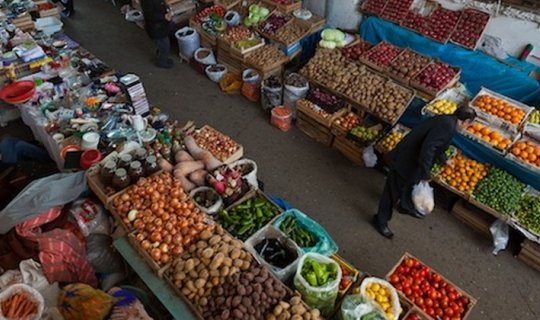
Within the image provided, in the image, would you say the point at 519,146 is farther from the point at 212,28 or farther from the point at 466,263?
the point at 212,28

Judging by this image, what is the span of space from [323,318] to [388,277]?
31.3 inches

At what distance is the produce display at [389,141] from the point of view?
5129 mm

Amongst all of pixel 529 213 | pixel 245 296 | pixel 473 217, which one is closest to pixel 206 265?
pixel 245 296

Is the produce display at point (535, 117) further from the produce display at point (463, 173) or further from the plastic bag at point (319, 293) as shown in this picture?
the plastic bag at point (319, 293)

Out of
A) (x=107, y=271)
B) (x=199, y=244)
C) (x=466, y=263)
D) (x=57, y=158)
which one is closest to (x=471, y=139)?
(x=466, y=263)

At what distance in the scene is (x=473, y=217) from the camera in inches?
185

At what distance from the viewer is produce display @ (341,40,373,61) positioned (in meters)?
6.15

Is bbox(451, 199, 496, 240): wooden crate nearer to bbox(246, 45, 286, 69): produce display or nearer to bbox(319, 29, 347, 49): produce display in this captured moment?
bbox(319, 29, 347, 49): produce display

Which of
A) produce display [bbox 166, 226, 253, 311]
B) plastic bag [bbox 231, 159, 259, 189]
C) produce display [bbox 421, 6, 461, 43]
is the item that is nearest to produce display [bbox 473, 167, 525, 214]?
produce display [bbox 421, 6, 461, 43]

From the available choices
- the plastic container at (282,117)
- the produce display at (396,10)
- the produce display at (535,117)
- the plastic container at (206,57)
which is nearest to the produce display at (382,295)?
the produce display at (535,117)

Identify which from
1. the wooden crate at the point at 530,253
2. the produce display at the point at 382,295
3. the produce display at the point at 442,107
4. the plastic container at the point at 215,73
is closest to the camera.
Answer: the produce display at the point at 382,295

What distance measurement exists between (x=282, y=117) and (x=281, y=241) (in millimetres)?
2909

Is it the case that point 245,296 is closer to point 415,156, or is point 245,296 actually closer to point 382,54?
point 415,156

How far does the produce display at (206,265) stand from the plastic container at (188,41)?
Result: 16.3ft
